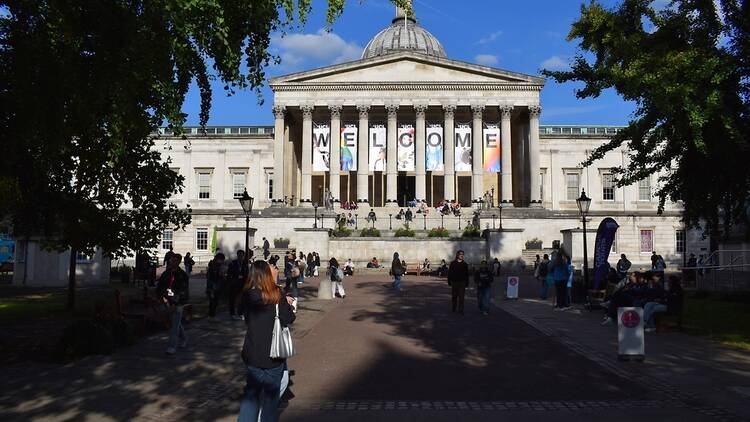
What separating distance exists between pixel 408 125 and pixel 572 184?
21544 millimetres

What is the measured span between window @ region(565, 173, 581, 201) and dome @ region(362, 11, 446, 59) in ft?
75.7

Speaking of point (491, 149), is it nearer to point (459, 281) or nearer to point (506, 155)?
point (506, 155)

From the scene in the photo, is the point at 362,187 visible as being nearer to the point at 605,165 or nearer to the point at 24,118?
the point at 605,165

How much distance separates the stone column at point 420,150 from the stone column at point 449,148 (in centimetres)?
191

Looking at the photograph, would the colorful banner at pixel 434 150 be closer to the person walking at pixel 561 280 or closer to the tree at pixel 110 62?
the person walking at pixel 561 280

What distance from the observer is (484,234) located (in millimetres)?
44000

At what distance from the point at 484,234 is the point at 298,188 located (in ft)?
84.8

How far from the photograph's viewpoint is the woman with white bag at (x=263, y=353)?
5.95 metres

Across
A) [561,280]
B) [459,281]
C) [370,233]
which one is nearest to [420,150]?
[370,233]

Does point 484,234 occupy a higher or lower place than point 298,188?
lower

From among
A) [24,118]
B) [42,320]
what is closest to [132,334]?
[24,118]

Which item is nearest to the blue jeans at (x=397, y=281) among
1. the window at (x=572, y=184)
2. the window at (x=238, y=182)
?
the window at (x=238, y=182)

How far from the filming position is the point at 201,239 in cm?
6488

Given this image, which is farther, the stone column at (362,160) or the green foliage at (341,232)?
the stone column at (362,160)
